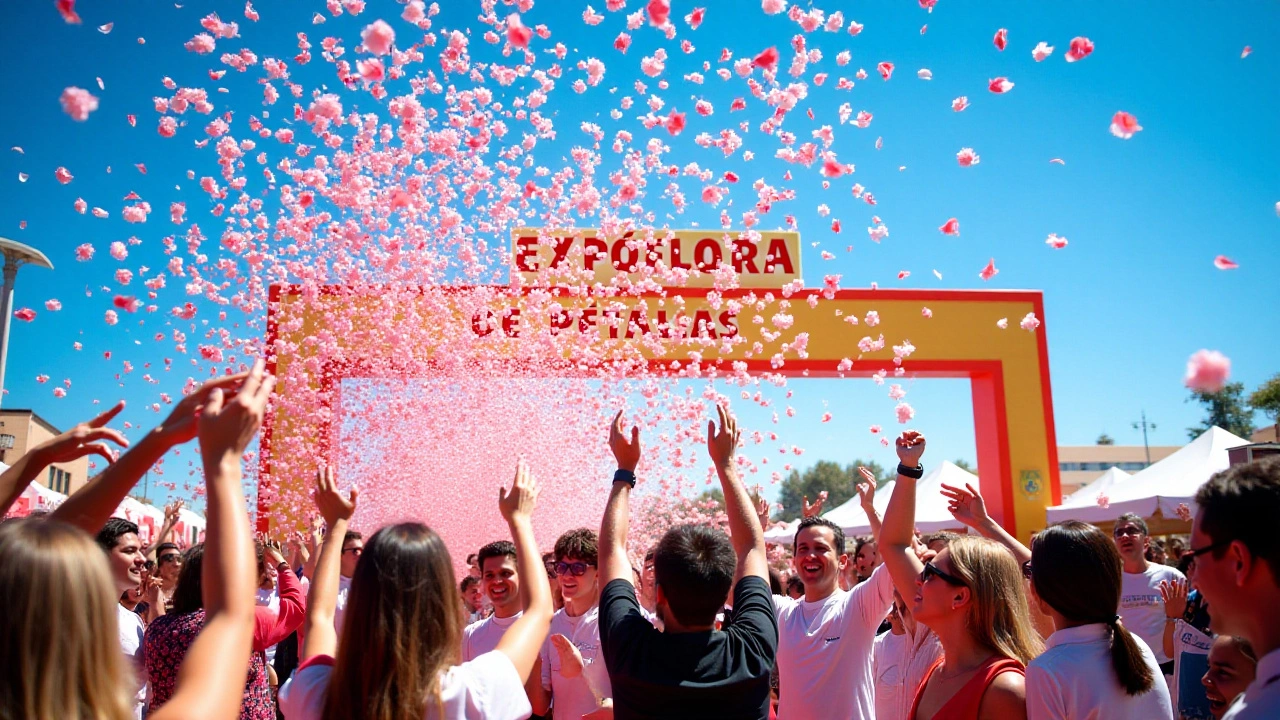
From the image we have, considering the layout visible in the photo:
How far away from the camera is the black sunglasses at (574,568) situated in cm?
491

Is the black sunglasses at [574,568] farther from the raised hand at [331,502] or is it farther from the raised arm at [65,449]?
the raised arm at [65,449]

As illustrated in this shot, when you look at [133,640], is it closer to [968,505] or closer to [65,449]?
[65,449]

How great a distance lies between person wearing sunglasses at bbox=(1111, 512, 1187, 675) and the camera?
6.99 m

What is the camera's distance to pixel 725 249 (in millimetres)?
14961

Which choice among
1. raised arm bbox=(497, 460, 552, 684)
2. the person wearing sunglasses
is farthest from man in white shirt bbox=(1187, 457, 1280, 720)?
the person wearing sunglasses

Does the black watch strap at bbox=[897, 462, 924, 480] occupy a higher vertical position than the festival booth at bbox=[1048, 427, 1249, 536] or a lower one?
higher

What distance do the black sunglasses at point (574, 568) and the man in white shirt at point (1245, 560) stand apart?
340 centimetres

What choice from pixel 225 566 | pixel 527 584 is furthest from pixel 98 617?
pixel 527 584

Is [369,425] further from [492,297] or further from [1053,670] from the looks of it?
[1053,670]

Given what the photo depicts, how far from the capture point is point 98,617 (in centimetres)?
172

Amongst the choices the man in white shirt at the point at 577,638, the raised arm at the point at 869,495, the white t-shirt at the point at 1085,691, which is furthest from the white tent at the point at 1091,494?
the white t-shirt at the point at 1085,691

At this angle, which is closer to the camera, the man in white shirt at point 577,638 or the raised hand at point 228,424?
the raised hand at point 228,424

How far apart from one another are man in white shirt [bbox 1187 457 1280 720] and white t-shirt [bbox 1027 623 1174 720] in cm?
79

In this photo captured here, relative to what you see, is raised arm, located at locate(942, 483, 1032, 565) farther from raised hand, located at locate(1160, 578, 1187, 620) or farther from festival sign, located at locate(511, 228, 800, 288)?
festival sign, located at locate(511, 228, 800, 288)
